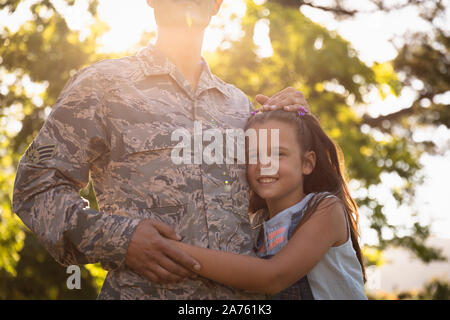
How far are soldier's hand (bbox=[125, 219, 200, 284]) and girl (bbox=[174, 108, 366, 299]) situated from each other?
7 centimetres

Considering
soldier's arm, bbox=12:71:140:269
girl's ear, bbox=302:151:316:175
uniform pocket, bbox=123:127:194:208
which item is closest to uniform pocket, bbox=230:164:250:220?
uniform pocket, bbox=123:127:194:208

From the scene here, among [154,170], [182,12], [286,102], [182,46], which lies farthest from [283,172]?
[182,12]

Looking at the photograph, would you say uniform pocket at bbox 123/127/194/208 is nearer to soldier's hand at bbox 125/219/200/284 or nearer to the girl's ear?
soldier's hand at bbox 125/219/200/284

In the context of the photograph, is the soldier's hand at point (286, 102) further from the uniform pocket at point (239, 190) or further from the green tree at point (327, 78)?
the green tree at point (327, 78)

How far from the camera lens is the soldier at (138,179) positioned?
6.50ft

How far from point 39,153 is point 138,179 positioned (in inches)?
16.0

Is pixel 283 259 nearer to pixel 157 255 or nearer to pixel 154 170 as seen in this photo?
pixel 157 255

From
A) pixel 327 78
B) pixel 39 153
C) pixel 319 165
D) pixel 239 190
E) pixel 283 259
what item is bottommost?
pixel 327 78

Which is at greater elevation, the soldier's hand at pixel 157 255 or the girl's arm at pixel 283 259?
the soldier's hand at pixel 157 255

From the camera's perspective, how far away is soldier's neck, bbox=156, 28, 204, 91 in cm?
258

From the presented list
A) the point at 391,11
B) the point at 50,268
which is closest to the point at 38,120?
the point at 50,268

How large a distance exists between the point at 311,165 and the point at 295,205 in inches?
11.9

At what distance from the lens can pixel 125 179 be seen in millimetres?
2189

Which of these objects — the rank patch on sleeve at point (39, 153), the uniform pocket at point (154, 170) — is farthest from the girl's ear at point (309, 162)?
the rank patch on sleeve at point (39, 153)
